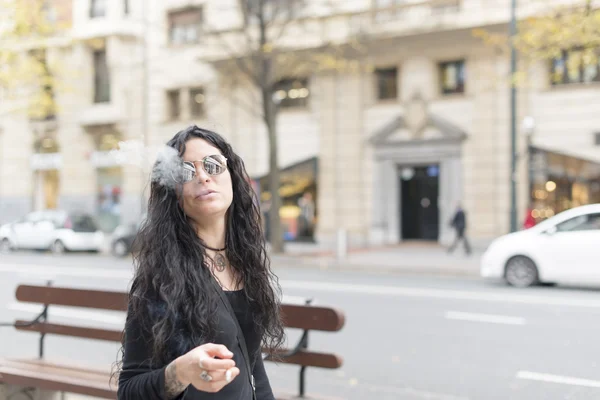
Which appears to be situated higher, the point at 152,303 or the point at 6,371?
the point at 152,303

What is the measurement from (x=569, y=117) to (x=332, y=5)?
828cm

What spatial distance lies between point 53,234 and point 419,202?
41.1 feet

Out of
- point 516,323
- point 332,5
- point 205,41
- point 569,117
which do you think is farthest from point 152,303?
point 205,41

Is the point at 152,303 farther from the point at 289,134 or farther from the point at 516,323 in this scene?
the point at 289,134

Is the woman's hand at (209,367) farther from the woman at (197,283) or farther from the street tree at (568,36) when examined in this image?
the street tree at (568,36)

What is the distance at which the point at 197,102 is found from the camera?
1005 inches

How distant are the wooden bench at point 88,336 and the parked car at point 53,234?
1779cm

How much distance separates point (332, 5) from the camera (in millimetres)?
21547

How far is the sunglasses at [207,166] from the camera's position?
2.12m

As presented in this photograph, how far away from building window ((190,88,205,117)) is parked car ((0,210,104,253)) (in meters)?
6.11

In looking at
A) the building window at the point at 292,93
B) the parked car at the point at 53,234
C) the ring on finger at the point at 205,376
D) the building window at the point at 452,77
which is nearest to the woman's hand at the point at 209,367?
the ring on finger at the point at 205,376

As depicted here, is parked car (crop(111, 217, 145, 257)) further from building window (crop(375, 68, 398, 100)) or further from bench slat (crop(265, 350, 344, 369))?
bench slat (crop(265, 350, 344, 369))

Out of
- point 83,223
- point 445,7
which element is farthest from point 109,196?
point 445,7

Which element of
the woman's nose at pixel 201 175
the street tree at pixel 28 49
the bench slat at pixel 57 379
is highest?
the street tree at pixel 28 49
